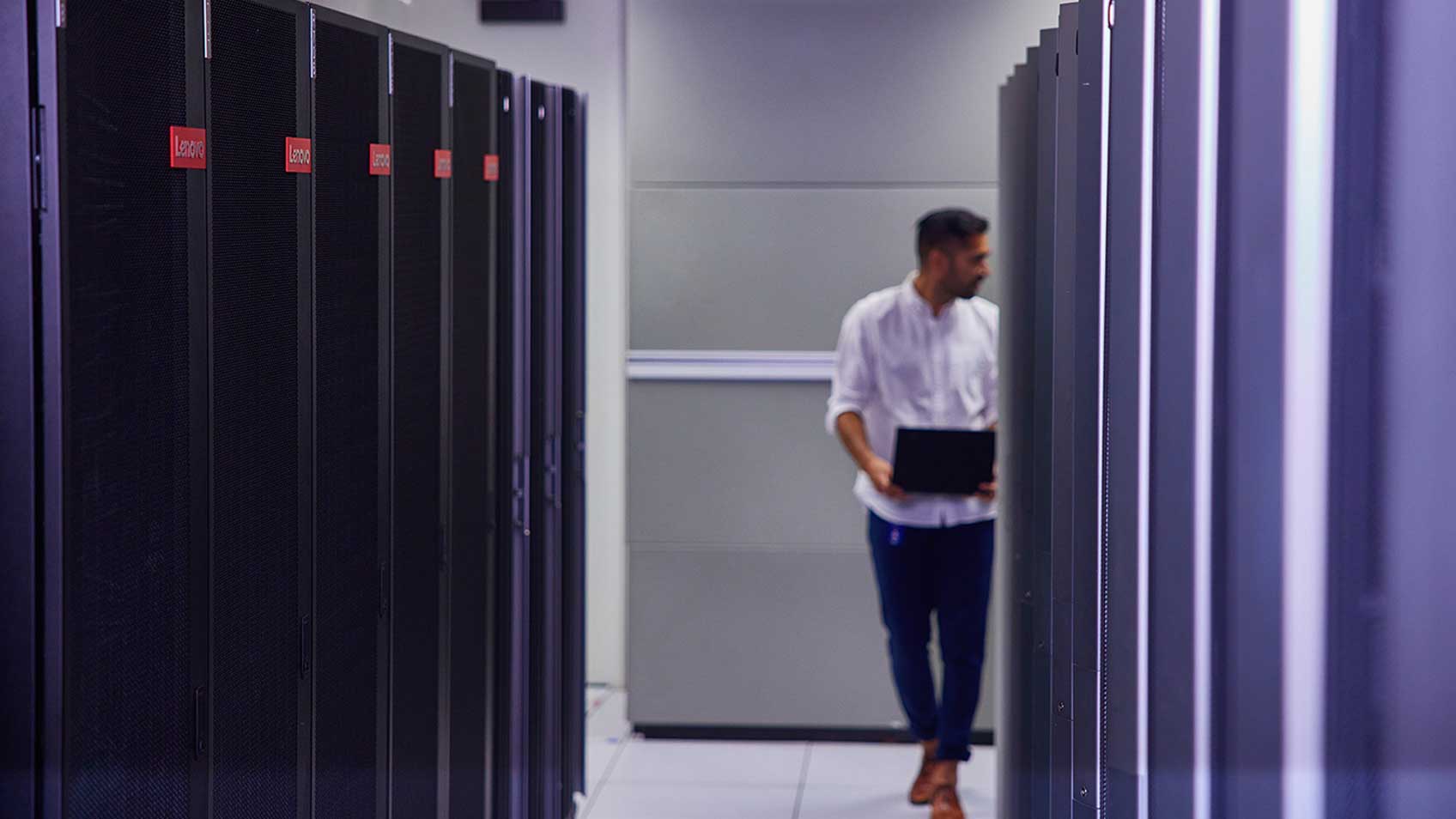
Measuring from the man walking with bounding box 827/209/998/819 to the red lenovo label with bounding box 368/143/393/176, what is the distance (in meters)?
1.54

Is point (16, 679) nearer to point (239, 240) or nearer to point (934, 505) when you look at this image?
point (239, 240)

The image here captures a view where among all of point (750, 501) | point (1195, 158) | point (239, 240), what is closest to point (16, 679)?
point (239, 240)

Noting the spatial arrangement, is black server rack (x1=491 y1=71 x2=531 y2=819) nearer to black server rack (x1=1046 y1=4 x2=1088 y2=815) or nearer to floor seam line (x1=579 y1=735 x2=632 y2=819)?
floor seam line (x1=579 y1=735 x2=632 y2=819)

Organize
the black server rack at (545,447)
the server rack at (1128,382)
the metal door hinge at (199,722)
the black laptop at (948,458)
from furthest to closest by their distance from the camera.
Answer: the black laptop at (948,458) < the black server rack at (545,447) < the metal door hinge at (199,722) < the server rack at (1128,382)

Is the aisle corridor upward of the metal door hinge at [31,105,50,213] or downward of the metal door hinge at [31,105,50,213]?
downward

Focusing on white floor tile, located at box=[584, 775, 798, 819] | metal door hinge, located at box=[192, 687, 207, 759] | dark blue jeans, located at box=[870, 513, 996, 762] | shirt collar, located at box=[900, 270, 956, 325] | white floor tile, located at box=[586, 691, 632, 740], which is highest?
shirt collar, located at box=[900, 270, 956, 325]

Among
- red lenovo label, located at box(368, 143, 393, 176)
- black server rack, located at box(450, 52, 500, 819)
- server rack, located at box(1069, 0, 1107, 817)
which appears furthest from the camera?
black server rack, located at box(450, 52, 500, 819)

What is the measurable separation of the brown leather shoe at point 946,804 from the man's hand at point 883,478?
733 mm

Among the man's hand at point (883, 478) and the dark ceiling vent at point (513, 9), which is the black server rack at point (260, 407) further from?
the dark ceiling vent at point (513, 9)

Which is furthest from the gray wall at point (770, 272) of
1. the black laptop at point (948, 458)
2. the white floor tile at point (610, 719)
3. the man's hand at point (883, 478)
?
the black laptop at point (948, 458)

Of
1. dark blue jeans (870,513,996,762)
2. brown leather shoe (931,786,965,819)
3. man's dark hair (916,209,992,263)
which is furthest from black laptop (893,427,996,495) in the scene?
brown leather shoe (931,786,965,819)

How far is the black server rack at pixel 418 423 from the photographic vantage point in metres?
2.56

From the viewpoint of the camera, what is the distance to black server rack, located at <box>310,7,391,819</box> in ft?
7.30

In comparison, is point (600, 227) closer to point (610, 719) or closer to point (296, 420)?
point (610, 719)
